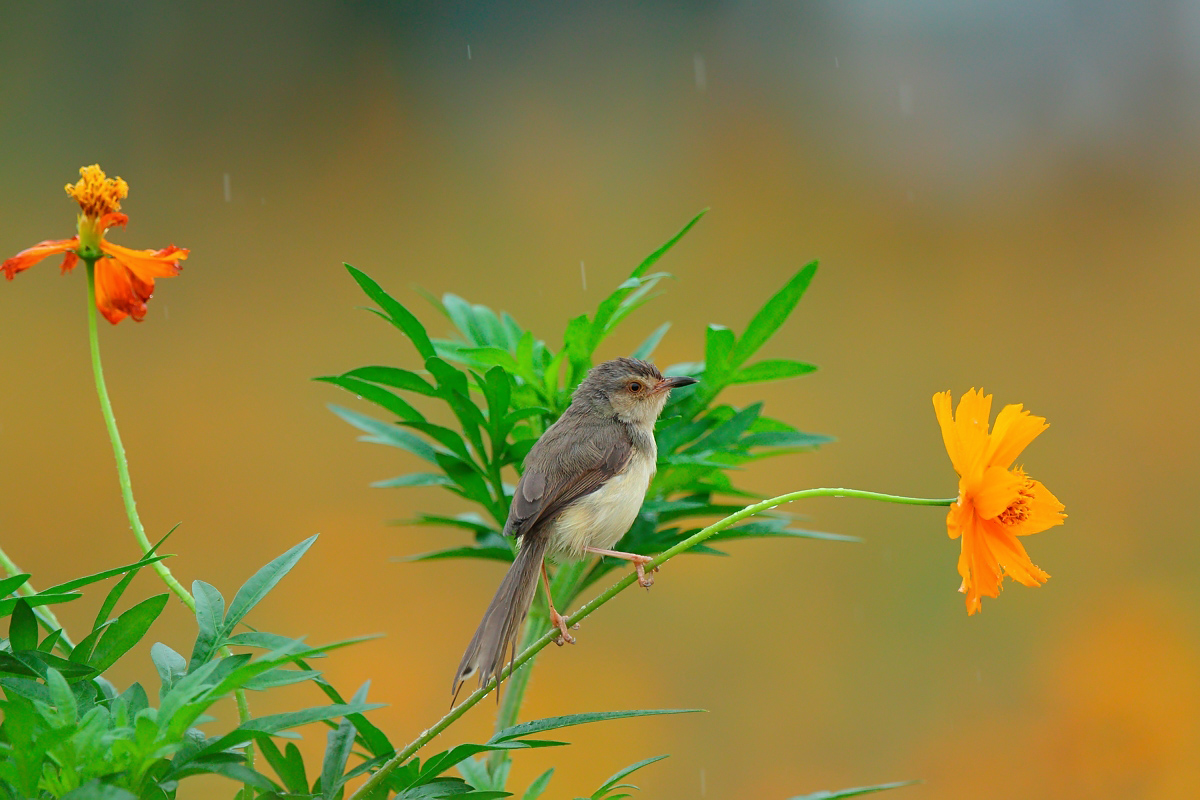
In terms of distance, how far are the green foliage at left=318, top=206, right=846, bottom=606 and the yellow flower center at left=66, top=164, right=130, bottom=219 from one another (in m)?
0.21

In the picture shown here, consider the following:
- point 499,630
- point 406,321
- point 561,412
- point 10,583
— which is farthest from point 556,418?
point 10,583

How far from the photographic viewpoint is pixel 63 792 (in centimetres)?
54

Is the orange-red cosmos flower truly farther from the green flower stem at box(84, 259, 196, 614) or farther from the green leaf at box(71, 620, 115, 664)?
the green leaf at box(71, 620, 115, 664)

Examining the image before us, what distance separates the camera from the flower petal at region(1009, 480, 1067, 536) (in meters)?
0.63

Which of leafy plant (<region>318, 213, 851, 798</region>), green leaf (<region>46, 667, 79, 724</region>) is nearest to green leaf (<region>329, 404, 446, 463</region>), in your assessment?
leafy plant (<region>318, 213, 851, 798</region>)

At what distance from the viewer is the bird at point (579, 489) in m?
0.82

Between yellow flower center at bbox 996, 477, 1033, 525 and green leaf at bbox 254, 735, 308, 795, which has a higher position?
yellow flower center at bbox 996, 477, 1033, 525

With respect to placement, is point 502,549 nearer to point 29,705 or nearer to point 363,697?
point 363,697

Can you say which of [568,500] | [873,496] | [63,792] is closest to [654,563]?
[873,496]

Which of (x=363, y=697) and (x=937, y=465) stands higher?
(x=363, y=697)

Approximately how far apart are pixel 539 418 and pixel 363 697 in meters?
0.37

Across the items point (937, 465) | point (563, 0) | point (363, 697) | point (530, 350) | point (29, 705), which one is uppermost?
point (563, 0)

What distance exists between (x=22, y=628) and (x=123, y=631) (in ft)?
0.19

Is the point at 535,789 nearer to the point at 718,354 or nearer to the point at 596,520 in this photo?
the point at 596,520
